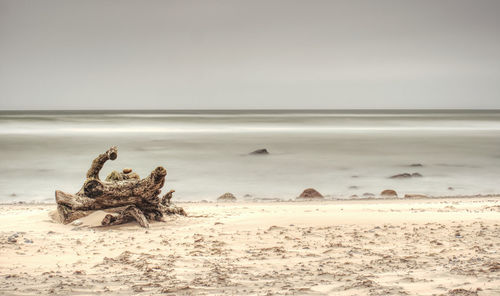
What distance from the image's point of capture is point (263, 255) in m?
6.42

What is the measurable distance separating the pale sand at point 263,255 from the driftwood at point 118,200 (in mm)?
258

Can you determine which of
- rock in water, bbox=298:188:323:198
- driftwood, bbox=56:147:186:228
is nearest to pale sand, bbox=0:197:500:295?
driftwood, bbox=56:147:186:228

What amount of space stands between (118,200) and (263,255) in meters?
3.08

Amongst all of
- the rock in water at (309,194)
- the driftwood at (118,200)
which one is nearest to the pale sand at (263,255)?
the driftwood at (118,200)

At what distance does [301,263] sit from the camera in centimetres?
598

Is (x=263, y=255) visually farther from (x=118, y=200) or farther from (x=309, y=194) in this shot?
(x=309, y=194)

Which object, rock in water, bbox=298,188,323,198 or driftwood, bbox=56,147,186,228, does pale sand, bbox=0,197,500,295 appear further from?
rock in water, bbox=298,188,323,198

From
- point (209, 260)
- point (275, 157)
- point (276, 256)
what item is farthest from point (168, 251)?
point (275, 157)

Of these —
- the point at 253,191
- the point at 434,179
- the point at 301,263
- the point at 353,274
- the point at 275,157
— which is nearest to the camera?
the point at 353,274

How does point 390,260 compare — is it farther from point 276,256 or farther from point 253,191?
point 253,191

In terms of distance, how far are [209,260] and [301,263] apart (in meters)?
1.04

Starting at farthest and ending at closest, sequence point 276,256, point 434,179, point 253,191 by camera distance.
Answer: point 434,179
point 253,191
point 276,256

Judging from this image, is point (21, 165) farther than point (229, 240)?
Yes

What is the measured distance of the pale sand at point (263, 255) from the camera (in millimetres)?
4988
